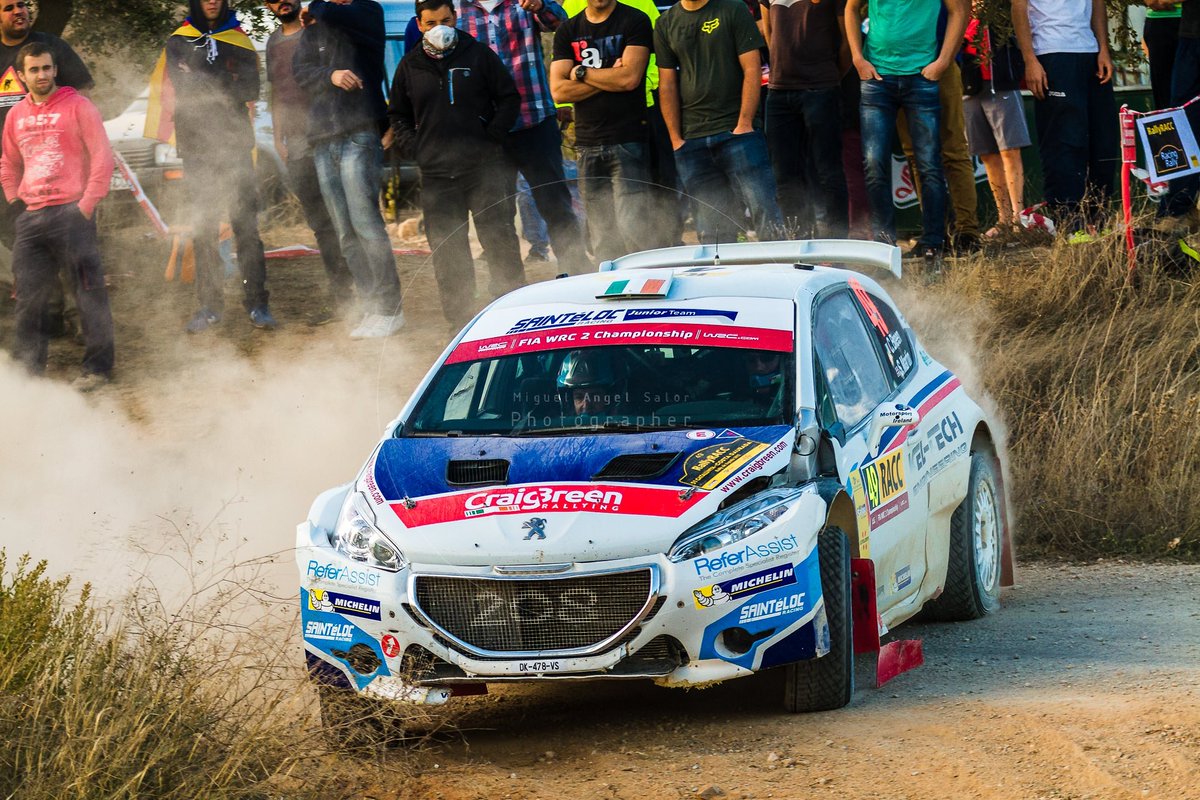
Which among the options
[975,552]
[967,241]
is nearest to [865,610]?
[975,552]

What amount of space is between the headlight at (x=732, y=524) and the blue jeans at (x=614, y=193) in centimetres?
616

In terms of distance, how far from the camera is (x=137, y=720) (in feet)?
15.7

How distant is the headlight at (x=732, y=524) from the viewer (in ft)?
18.5

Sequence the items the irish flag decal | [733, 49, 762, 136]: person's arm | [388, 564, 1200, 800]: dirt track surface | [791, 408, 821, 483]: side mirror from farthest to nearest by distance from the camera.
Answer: [733, 49, 762, 136]: person's arm, the irish flag decal, [791, 408, 821, 483]: side mirror, [388, 564, 1200, 800]: dirt track surface

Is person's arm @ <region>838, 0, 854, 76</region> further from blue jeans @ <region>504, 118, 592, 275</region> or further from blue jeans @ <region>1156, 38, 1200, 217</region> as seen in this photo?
blue jeans @ <region>1156, 38, 1200, 217</region>

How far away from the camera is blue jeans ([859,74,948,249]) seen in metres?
11.5

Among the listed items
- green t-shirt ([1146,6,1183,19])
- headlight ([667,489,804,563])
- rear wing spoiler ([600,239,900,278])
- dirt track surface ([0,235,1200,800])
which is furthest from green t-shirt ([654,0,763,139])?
headlight ([667,489,804,563])

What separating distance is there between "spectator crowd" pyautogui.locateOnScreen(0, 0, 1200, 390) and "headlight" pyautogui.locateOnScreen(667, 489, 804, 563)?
18.7 feet

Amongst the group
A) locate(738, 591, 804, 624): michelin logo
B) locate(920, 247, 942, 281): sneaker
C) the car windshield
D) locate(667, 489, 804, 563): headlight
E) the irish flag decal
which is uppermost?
the irish flag decal

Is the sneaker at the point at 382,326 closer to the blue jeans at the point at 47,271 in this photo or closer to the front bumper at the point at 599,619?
the blue jeans at the point at 47,271

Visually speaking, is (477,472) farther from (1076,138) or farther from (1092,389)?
(1076,138)

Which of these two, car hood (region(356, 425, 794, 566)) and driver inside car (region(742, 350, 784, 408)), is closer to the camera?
car hood (region(356, 425, 794, 566))

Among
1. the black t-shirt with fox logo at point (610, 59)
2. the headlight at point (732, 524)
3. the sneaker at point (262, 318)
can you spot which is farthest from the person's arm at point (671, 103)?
the headlight at point (732, 524)

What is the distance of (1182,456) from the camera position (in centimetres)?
986
